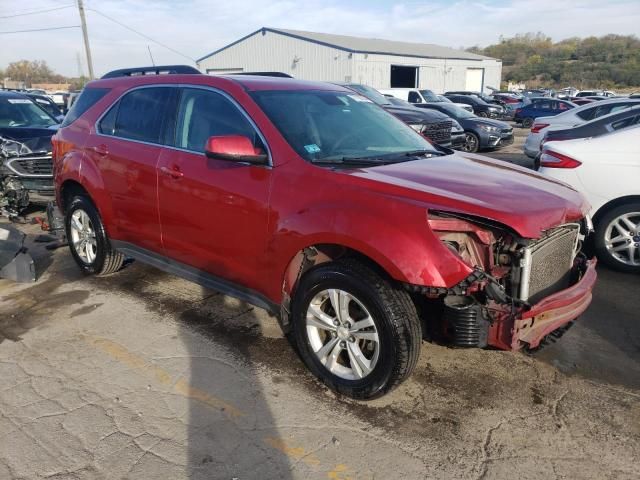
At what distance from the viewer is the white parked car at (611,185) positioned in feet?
16.9

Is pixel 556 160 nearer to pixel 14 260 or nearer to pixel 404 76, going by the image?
pixel 14 260

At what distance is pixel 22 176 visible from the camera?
748 centimetres

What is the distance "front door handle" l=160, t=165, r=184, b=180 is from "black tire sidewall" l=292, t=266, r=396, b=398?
133 centimetres

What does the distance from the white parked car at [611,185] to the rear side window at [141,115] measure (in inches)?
152

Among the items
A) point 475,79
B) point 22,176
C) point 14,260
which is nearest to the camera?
point 14,260

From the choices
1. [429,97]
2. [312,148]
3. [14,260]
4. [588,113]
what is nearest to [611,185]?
[312,148]

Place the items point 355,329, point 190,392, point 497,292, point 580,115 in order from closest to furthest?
Result: point 497,292, point 355,329, point 190,392, point 580,115

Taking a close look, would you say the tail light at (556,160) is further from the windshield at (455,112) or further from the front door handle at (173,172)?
the windshield at (455,112)

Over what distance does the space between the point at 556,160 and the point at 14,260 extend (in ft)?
17.9

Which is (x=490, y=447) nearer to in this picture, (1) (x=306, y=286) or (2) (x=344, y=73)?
(1) (x=306, y=286)

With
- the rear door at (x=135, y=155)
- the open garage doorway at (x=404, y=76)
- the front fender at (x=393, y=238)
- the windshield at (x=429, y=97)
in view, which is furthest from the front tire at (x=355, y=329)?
the open garage doorway at (x=404, y=76)

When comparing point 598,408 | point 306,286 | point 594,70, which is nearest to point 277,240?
point 306,286

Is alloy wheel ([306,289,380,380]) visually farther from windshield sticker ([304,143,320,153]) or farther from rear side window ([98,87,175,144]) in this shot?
rear side window ([98,87,175,144])

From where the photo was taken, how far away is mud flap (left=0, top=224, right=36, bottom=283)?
5.11m
